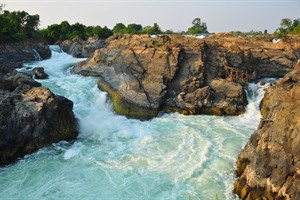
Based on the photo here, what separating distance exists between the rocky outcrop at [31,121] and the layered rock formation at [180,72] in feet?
13.3

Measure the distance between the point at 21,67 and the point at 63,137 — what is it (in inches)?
601

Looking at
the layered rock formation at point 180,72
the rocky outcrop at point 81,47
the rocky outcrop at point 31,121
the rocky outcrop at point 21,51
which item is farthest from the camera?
the rocky outcrop at point 81,47

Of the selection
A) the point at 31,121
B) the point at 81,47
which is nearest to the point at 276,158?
the point at 31,121

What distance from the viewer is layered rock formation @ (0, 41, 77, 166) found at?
46.8 ft

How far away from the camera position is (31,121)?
1485cm

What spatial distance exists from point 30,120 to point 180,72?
10563 mm

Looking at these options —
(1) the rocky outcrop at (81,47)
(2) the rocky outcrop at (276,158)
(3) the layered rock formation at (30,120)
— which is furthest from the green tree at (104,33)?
(2) the rocky outcrop at (276,158)

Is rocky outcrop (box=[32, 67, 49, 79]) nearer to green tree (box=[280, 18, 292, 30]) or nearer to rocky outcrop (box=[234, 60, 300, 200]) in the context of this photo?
rocky outcrop (box=[234, 60, 300, 200])

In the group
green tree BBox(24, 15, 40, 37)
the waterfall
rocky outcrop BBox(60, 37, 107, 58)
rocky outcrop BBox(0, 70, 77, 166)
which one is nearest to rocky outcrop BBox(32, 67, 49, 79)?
rocky outcrop BBox(0, 70, 77, 166)

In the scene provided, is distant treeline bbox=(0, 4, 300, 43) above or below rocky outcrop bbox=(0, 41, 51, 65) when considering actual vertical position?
above

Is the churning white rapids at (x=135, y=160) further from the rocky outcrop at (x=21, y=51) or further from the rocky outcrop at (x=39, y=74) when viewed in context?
the rocky outcrop at (x=21, y=51)

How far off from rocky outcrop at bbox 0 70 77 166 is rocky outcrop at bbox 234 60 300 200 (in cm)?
919

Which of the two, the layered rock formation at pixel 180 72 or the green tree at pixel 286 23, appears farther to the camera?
the green tree at pixel 286 23

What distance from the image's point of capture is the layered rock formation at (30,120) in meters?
14.3
